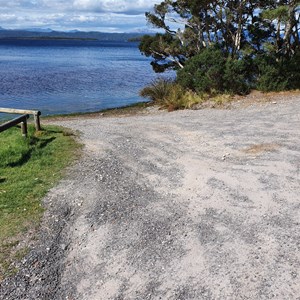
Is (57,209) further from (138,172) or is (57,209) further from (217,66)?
(217,66)

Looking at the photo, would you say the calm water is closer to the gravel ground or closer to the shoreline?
the shoreline

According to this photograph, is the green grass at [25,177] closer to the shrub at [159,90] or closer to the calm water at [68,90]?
the shrub at [159,90]

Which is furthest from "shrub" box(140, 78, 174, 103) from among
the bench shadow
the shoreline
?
the bench shadow

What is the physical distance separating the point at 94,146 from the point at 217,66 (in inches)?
443

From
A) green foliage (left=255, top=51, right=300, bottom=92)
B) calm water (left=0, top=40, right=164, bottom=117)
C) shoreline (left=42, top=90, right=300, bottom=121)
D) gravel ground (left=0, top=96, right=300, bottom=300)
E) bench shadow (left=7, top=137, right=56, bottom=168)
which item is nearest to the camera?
gravel ground (left=0, top=96, right=300, bottom=300)

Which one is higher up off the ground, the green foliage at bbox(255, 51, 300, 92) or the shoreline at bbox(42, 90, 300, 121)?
the green foliage at bbox(255, 51, 300, 92)

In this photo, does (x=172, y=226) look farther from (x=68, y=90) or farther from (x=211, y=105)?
(x=68, y=90)

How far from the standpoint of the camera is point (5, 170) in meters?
9.75

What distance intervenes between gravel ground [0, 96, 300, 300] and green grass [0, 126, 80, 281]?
283 millimetres

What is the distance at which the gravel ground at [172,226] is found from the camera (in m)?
5.38

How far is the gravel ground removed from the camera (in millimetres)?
5383

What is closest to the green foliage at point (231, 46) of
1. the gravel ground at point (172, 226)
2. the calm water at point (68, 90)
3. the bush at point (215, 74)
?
the bush at point (215, 74)

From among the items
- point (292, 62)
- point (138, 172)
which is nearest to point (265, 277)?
point (138, 172)

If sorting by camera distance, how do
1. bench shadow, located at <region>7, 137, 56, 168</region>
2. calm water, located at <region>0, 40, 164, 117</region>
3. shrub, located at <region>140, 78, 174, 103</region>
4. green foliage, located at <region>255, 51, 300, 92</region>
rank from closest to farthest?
bench shadow, located at <region>7, 137, 56, 168</region>, green foliage, located at <region>255, 51, 300, 92</region>, shrub, located at <region>140, 78, 174, 103</region>, calm water, located at <region>0, 40, 164, 117</region>
